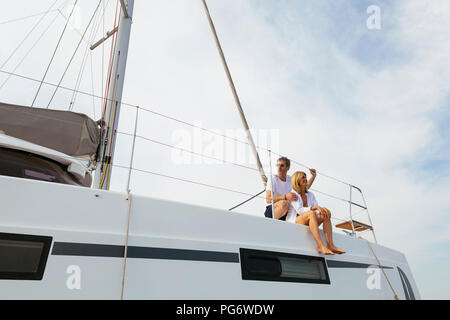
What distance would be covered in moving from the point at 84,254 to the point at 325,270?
6.41 ft

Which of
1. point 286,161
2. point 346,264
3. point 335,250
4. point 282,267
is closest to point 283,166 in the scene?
point 286,161

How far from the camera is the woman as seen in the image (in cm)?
269

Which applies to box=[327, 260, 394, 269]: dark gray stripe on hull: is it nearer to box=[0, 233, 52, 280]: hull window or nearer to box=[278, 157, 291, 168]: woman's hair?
box=[278, 157, 291, 168]: woman's hair

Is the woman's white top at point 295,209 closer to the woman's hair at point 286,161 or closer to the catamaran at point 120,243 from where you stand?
the catamaran at point 120,243

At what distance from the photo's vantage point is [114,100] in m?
3.54

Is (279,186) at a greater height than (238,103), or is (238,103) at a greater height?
(238,103)

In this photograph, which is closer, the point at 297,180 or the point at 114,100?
the point at 297,180

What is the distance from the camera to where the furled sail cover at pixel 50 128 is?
8.38 feet

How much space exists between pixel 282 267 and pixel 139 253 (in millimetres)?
1161

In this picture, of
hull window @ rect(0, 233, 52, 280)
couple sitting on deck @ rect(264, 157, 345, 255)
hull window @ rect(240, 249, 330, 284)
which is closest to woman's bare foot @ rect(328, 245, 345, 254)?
couple sitting on deck @ rect(264, 157, 345, 255)

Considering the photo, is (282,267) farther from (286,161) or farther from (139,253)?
(286,161)

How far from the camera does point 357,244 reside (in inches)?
121
